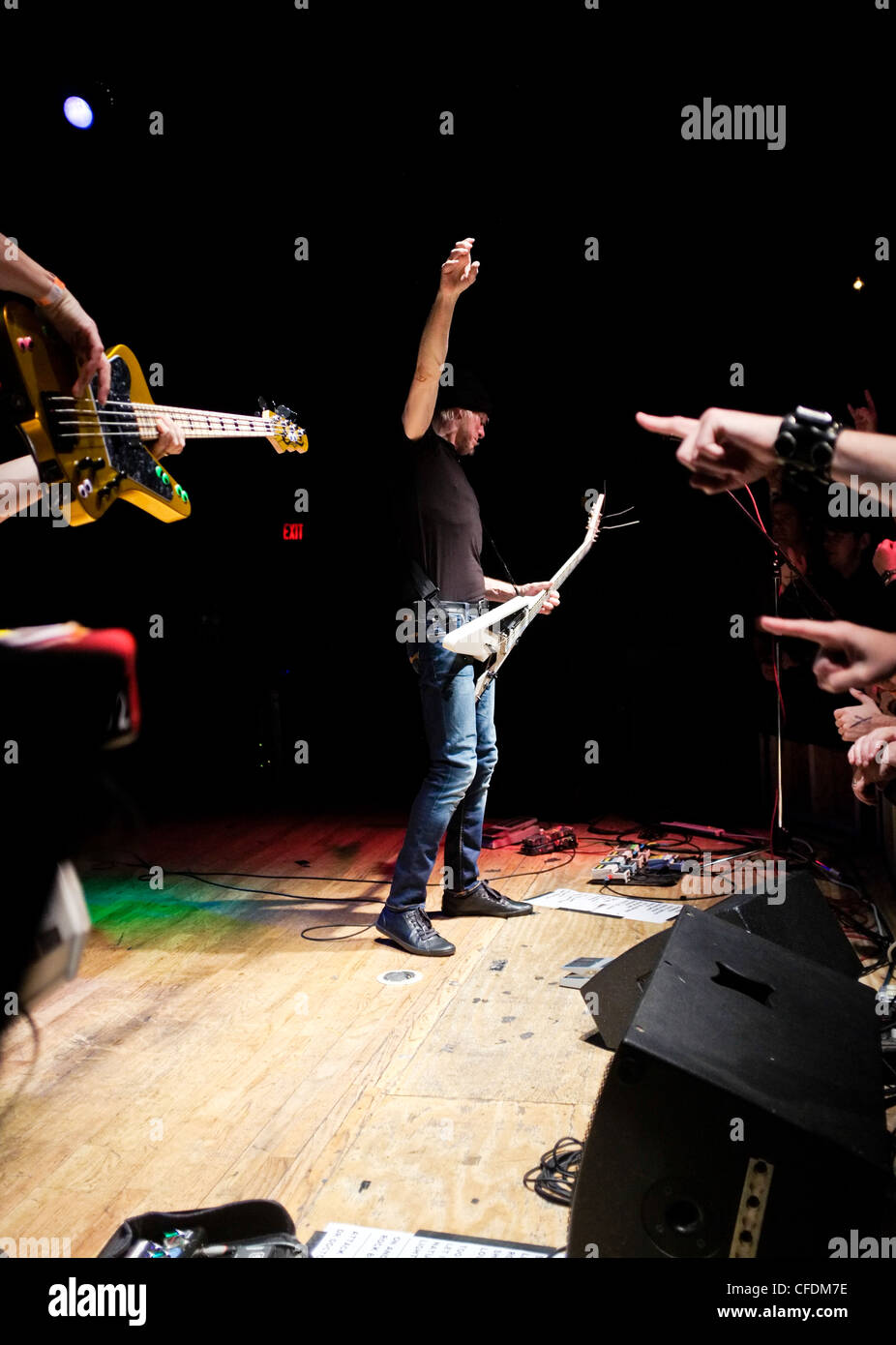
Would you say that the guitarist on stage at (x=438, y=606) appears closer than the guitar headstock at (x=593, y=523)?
Yes

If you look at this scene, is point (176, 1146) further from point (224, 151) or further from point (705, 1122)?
point (224, 151)

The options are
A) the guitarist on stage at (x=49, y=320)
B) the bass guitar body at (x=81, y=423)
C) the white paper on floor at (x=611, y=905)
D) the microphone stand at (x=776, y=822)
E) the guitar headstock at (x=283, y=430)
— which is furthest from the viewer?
the microphone stand at (x=776, y=822)

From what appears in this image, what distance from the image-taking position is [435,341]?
119 inches

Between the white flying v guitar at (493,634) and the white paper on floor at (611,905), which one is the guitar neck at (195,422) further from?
the white paper on floor at (611,905)

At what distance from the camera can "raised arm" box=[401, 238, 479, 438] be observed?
2.80 metres

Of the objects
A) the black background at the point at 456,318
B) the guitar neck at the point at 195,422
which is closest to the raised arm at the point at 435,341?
the guitar neck at the point at 195,422

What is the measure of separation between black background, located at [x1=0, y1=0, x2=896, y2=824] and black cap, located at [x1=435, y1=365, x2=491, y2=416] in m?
1.42

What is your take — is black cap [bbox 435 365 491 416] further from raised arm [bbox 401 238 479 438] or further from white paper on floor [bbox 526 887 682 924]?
white paper on floor [bbox 526 887 682 924]

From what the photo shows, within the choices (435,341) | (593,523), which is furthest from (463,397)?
(593,523)

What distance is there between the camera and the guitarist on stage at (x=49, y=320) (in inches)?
59.9

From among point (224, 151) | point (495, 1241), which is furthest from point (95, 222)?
point (495, 1241)

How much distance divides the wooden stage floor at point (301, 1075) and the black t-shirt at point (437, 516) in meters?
1.40

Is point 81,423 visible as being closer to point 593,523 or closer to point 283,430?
point 283,430

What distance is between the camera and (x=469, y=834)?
3.69 metres
